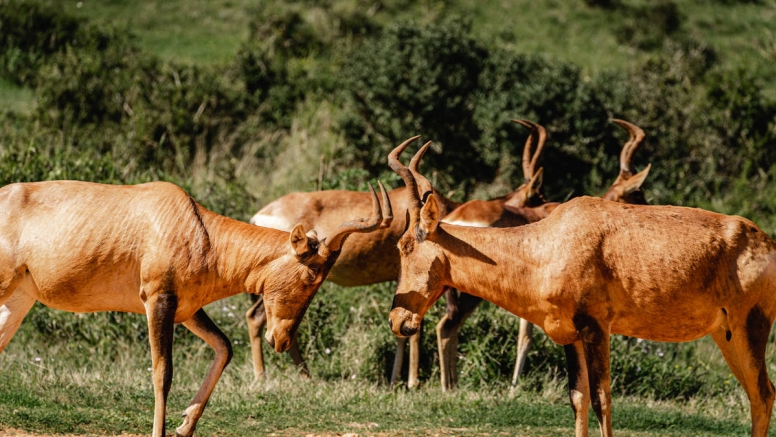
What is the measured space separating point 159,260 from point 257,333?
13.7ft

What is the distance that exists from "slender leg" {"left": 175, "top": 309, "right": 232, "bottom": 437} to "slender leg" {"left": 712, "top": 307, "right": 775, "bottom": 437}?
3705mm

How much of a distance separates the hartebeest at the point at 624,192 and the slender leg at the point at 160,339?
477 centimetres

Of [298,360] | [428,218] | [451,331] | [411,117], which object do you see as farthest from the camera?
[411,117]

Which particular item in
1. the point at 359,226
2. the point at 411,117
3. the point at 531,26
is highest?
the point at 359,226

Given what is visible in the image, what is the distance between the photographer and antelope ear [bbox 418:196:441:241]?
6.91m

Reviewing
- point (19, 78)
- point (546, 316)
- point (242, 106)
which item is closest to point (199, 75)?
point (242, 106)

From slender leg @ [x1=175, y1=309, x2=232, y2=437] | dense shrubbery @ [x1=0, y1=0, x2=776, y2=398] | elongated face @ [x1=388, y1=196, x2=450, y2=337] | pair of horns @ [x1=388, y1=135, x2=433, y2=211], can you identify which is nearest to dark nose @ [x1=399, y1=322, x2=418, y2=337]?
elongated face @ [x1=388, y1=196, x2=450, y2=337]

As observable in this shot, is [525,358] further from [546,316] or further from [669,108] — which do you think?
[669,108]

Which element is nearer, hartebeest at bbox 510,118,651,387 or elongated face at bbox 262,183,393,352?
elongated face at bbox 262,183,393,352

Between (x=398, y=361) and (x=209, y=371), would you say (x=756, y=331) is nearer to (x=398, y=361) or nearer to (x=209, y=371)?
(x=209, y=371)

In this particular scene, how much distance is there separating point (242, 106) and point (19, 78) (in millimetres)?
5159

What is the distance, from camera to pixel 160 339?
689 cm

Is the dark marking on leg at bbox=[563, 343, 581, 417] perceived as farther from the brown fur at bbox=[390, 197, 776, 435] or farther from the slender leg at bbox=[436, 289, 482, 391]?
the slender leg at bbox=[436, 289, 482, 391]

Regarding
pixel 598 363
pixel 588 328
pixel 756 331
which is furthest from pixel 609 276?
pixel 756 331
